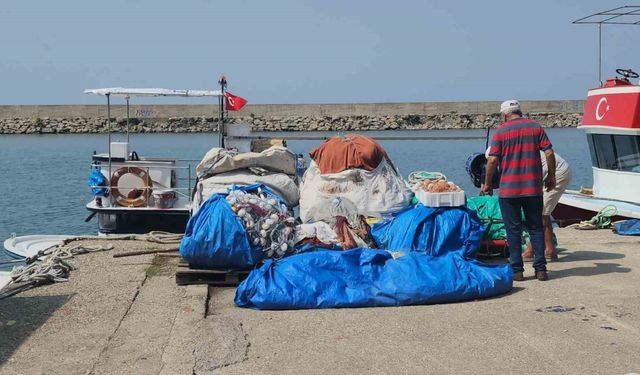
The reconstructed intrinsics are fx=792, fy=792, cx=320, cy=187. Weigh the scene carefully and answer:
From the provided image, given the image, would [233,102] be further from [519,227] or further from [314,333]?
[314,333]

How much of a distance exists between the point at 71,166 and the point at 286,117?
30.1 metres

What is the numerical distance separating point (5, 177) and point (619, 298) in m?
30.5

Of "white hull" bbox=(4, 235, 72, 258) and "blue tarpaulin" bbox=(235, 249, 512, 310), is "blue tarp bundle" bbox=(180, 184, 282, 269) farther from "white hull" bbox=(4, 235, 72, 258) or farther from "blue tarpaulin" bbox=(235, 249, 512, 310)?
"white hull" bbox=(4, 235, 72, 258)

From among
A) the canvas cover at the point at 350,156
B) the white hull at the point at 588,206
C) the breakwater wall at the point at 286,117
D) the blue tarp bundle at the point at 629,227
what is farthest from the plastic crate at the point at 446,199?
the breakwater wall at the point at 286,117

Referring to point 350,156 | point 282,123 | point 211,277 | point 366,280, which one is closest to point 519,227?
point 366,280

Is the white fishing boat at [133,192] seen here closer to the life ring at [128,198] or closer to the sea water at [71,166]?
the life ring at [128,198]

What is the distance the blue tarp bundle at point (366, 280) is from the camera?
6.80 metres

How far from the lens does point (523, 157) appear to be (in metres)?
7.55

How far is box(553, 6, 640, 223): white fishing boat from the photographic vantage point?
13.0 meters

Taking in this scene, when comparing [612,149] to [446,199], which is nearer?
[446,199]

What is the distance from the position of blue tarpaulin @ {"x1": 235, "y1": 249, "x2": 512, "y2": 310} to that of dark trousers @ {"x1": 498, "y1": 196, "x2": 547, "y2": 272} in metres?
0.32

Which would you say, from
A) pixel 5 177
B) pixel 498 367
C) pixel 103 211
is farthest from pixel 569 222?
pixel 5 177

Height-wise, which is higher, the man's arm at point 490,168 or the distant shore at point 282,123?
the distant shore at point 282,123

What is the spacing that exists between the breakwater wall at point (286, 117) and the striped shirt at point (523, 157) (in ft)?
182
